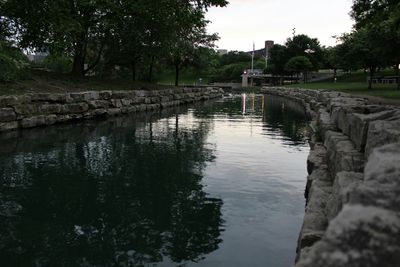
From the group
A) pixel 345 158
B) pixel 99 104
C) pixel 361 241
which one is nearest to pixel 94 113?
pixel 99 104

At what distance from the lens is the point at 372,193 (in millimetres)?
2537

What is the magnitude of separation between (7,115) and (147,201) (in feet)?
28.5

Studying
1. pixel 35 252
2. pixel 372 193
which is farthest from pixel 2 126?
pixel 372 193

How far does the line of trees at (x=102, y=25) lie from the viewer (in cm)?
1845

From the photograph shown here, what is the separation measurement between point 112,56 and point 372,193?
28.1 meters

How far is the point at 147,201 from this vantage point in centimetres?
705

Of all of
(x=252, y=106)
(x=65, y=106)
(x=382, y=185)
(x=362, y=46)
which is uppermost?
(x=362, y=46)

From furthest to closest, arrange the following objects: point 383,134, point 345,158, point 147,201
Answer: point 147,201
point 345,158
point 383,134

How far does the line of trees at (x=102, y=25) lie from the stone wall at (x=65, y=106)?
300 cm

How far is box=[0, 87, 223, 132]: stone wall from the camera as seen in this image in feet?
46.6

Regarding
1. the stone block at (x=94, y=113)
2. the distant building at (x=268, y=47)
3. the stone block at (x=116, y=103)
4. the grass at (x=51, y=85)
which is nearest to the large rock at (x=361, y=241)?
the grass at (x=51, y=85)

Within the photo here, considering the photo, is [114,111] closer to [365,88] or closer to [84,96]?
[84,96]

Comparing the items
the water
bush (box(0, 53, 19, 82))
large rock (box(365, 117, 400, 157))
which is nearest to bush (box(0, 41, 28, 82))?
bush (box(0, 53, 19, 82))

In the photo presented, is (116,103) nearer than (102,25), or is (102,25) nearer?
(116,103)
